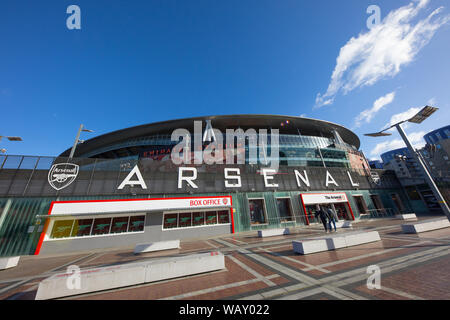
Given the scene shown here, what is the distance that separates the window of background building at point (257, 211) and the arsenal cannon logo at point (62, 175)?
18.9m

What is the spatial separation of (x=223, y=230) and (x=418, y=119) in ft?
56.1

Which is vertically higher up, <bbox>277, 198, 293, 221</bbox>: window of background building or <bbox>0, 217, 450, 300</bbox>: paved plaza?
<bbox>277, 198, 293, 221</bbox>: window of background building

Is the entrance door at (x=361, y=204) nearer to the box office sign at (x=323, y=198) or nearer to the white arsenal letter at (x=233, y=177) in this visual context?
the box office sign at (x=323, y=198)

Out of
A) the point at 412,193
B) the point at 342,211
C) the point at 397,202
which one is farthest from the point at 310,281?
the point at 412,193

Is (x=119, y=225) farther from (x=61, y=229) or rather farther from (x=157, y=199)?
(x=61, y=229)

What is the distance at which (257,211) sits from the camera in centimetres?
1964

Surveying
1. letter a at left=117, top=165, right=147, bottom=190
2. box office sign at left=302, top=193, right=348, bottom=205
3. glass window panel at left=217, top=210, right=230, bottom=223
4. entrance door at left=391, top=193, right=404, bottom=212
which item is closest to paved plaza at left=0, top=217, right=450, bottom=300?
letter a at left=117, top=165, right=147, bottom=190

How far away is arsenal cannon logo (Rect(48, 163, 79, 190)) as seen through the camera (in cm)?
1416

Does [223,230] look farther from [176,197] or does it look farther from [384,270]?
[384,270]

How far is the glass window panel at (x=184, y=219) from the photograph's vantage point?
1658cm

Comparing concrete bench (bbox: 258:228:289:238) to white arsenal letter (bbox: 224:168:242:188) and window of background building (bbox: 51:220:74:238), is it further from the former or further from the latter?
window of background building (bbox: 51:220:74:238)

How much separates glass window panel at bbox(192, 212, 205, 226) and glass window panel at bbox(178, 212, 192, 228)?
1.43 feet

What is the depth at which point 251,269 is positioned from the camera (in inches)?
238
